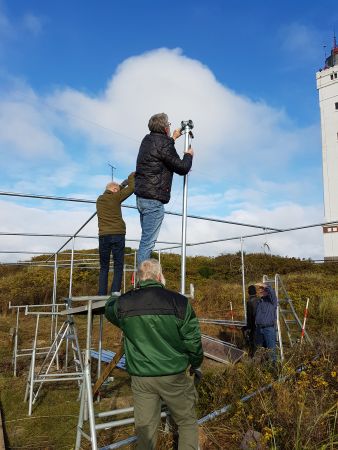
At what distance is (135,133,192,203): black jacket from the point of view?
124 inches

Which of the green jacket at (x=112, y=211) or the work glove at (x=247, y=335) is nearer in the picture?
the green jacket at (x=112, y=211)

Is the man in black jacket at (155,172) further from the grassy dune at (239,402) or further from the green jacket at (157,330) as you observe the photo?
the grassy dune at (239,402)

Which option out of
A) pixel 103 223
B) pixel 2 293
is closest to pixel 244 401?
pixel 103 223

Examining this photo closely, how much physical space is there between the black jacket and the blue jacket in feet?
11.6

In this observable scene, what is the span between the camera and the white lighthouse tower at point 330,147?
1086 inches

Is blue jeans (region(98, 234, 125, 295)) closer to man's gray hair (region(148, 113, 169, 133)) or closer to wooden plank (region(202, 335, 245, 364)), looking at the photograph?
man's gray hair (region(148, 113, 169, 133))

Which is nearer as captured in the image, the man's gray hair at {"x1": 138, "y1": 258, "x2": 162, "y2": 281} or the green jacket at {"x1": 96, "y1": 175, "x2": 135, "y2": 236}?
the man's gray hair at {"x1": 138, "y1": 258, "x2": 162, "y2": 281}

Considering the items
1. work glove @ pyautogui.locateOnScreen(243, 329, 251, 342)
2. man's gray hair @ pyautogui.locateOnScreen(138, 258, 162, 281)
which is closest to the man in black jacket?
man's gray hair @ pyautogui.locateOnScreen(138, 258, 162, 281)

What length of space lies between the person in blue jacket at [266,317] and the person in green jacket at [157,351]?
3675 millimetres

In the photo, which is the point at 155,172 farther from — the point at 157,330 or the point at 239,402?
the point at 239,402

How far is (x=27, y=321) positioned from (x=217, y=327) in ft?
21.0

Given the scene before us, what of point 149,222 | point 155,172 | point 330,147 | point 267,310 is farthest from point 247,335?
point 330,147

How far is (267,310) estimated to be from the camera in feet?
20.1

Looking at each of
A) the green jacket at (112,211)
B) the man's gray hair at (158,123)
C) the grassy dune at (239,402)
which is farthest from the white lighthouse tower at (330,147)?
→ the man's gray hair at (158,123)
